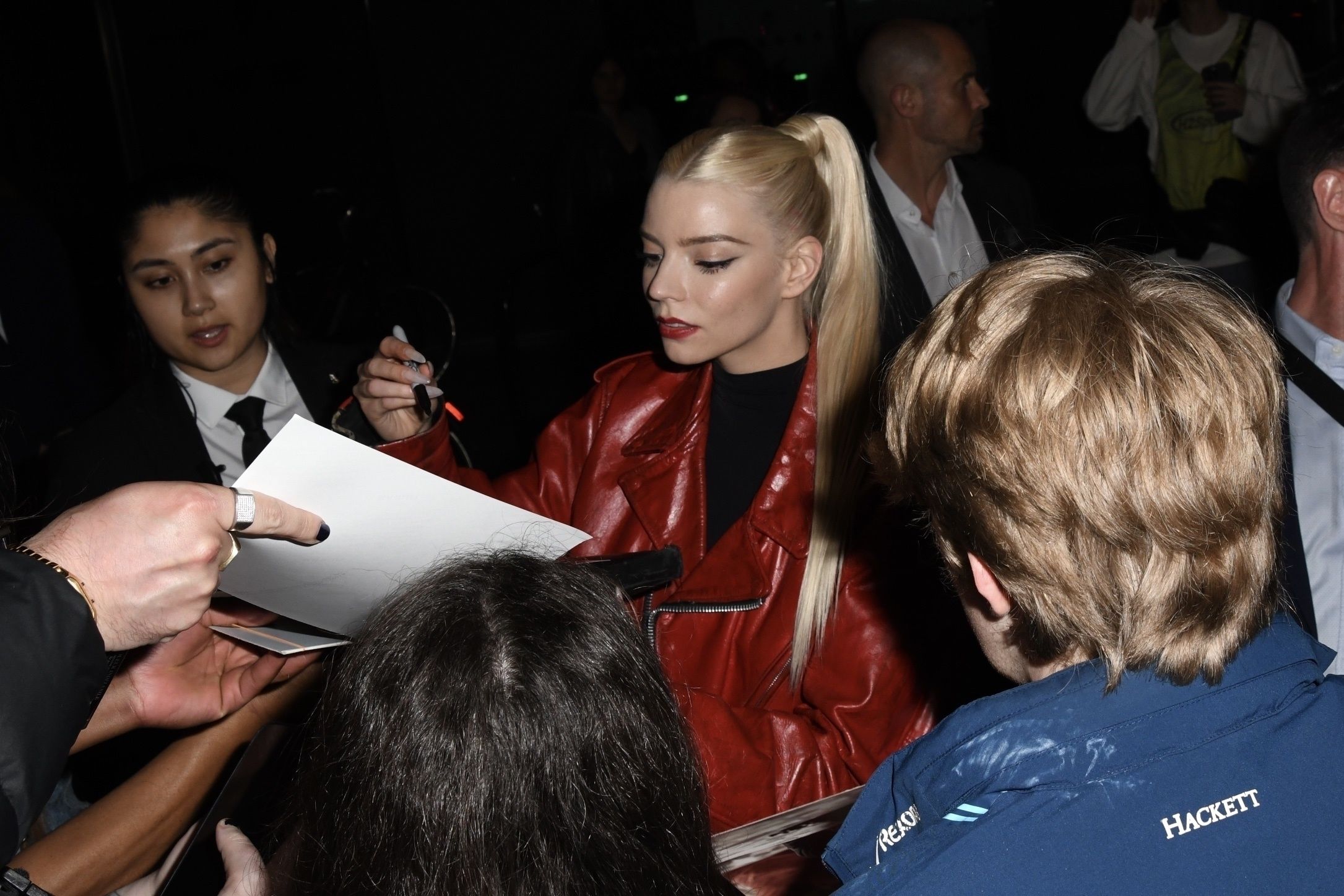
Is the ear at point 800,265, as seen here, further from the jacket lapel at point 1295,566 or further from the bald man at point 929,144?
the bald man at point 929,144

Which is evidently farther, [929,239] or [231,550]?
[929,239]

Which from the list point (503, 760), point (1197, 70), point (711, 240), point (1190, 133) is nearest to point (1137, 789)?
point (503, 760)

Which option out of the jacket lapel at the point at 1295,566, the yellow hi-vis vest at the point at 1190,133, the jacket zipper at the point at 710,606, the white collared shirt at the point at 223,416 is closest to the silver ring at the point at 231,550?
the jacket zipper at the point at 710,606

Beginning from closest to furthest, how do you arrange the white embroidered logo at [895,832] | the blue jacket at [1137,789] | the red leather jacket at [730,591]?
the blue jacket at [1137,789]
the white embroidered logo at [895,832]
the red leather jacket at [730,591]

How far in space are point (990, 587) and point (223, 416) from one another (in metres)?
1.89

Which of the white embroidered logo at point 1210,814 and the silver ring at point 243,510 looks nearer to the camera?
the white embroidered logo at point 1210,814

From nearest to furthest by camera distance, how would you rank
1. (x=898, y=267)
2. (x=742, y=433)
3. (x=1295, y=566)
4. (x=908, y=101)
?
1. (x=1295, y=566)
2. (x=742, y=433)
3. (x=898, y=267)
4. (x=908, y=101)

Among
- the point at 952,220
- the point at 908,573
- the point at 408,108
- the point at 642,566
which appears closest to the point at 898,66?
the point at 952,220

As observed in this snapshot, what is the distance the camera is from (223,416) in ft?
7.69

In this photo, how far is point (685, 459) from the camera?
1.93 metres

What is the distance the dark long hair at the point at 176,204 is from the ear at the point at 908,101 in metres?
2.15

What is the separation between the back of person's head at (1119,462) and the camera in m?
0.86

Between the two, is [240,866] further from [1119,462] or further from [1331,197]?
[1331,197]

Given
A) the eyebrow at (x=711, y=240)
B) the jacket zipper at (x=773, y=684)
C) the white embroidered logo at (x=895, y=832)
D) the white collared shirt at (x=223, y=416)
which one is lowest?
the jacket zipper at (x=773, y=684)
